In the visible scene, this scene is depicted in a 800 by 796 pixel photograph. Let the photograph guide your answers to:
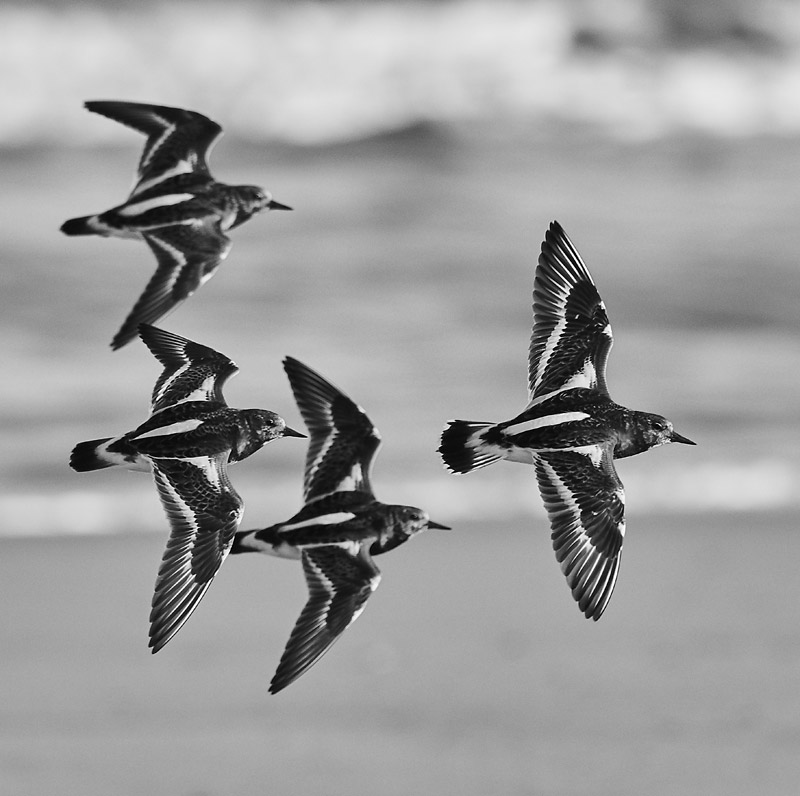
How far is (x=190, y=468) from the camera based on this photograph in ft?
14.1

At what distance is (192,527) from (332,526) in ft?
1.27

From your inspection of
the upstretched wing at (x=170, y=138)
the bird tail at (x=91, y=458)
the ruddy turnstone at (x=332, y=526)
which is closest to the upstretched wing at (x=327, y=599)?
the ruddy turnstone at (x=332, y=526)

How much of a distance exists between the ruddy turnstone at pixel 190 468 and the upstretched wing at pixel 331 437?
0.23ft

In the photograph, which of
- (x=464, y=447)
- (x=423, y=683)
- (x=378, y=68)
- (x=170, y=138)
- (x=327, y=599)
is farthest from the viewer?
(x=378, y=68)

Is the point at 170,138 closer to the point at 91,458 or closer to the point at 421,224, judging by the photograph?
the point at 91,458

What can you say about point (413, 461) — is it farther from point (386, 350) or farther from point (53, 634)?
point (53, 634)

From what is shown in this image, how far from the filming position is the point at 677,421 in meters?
8.51

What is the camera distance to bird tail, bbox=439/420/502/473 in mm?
4359

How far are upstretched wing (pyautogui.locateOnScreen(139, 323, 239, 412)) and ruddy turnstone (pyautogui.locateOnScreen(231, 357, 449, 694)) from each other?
1.19 ft

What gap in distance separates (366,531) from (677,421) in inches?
181

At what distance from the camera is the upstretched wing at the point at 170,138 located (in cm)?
507

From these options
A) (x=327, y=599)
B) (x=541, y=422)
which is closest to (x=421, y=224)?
(x=541, y=422)

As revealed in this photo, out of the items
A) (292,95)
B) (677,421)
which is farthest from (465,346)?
(292,95)

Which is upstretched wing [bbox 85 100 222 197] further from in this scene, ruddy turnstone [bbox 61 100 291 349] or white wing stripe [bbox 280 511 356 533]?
white wing stripe [bbox 280 511 356 533]
